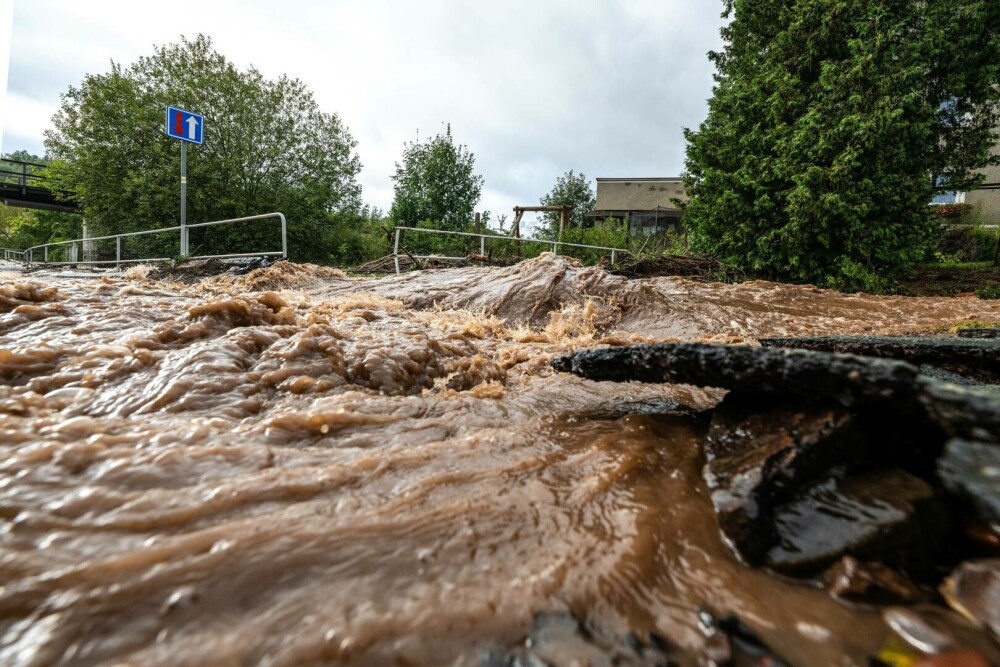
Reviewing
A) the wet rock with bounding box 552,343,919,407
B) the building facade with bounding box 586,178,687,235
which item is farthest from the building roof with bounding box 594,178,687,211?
the wet rock with bounding box 552,343,919,407

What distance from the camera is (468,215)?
2058 cm

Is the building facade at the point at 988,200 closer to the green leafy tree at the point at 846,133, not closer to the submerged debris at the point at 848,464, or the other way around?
the green leafy tree at the point at 846,133

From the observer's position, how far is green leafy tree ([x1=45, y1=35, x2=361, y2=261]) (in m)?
19.2

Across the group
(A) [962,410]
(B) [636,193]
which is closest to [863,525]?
(A) [962,410]

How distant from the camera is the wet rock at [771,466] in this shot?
1.47 meters

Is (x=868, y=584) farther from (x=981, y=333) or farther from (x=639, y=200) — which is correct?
(x=639, y=200)

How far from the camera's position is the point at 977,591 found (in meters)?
1.16

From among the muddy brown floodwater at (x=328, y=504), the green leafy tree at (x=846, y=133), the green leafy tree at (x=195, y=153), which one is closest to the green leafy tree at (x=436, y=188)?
the green leafy tree at (x=195, y=153)

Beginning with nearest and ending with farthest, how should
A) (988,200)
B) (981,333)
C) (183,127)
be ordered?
(981,333) → (183,127) → (988,200)

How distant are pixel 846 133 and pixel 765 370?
33.4 ft

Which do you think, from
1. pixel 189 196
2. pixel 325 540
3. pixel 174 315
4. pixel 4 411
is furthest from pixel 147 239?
pixel 325 540

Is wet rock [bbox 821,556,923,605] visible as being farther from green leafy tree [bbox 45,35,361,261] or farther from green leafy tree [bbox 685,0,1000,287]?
green leafy tree [bbox 45,35,361,261]

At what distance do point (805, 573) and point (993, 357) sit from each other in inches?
140

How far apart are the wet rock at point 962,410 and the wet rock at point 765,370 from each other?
50mm
